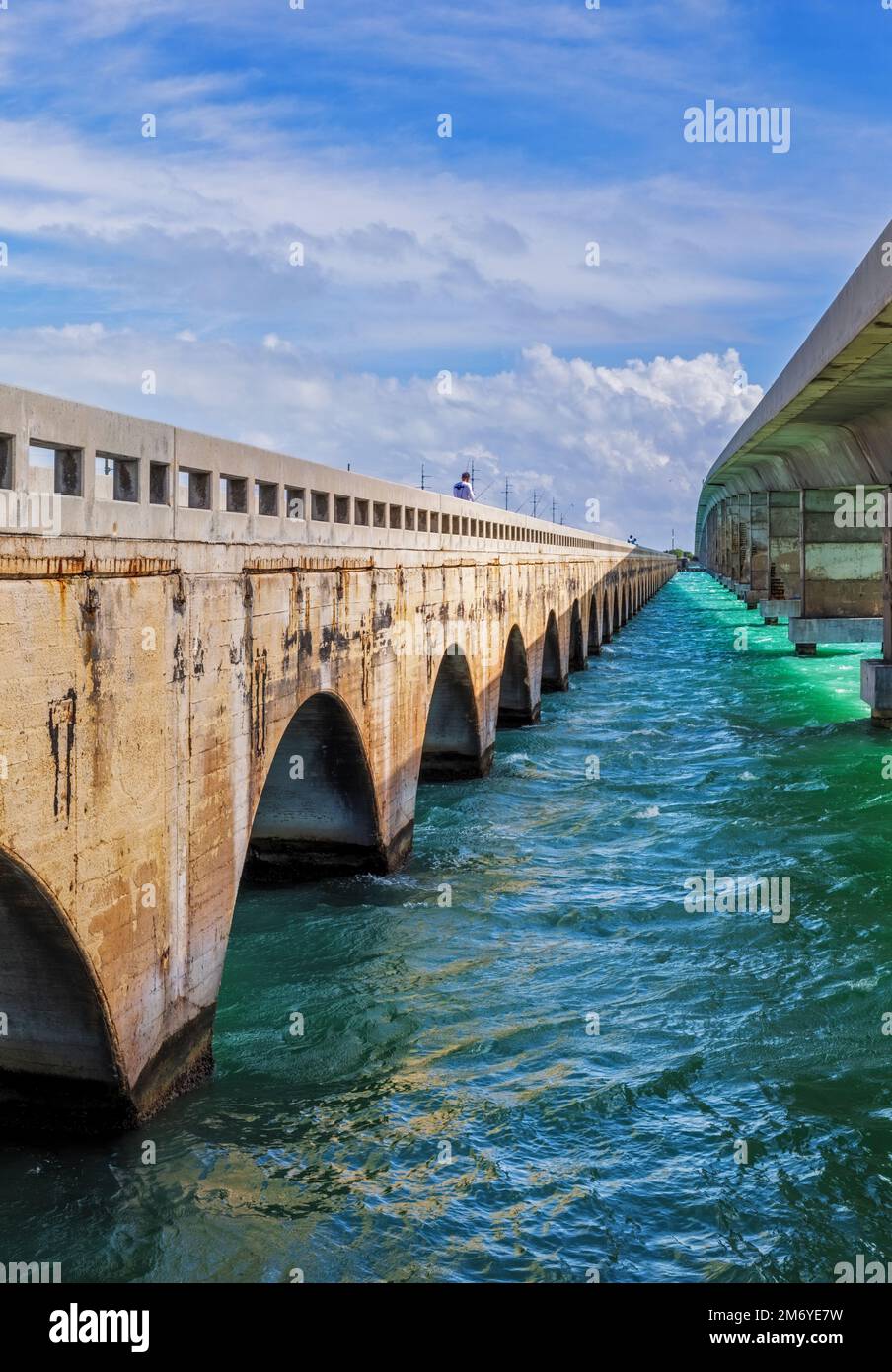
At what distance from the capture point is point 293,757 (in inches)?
603

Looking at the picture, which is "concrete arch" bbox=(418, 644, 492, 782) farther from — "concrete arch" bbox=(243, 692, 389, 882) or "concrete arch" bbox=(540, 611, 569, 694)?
"concrete arch" bbox=(540, 611, 569, 694)

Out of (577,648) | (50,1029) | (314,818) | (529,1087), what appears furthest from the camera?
(577,648)

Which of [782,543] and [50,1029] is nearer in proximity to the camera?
[50,1029]

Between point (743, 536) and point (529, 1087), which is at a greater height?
point (743, 536)

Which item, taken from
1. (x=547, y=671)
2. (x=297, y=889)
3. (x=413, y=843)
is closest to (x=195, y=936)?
(x=297, y=889)

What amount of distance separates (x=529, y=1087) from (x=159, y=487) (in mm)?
5600

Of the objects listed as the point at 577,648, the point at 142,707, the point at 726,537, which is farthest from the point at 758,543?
the point at 142,707

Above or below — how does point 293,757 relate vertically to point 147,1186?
above

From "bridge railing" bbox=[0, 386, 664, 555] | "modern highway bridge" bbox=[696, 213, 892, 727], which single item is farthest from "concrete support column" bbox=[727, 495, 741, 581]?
"bridge railing" bbox=[0, 386, 664, 555]

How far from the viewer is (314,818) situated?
16.2m

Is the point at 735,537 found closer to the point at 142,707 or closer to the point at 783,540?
the point at 783,540
